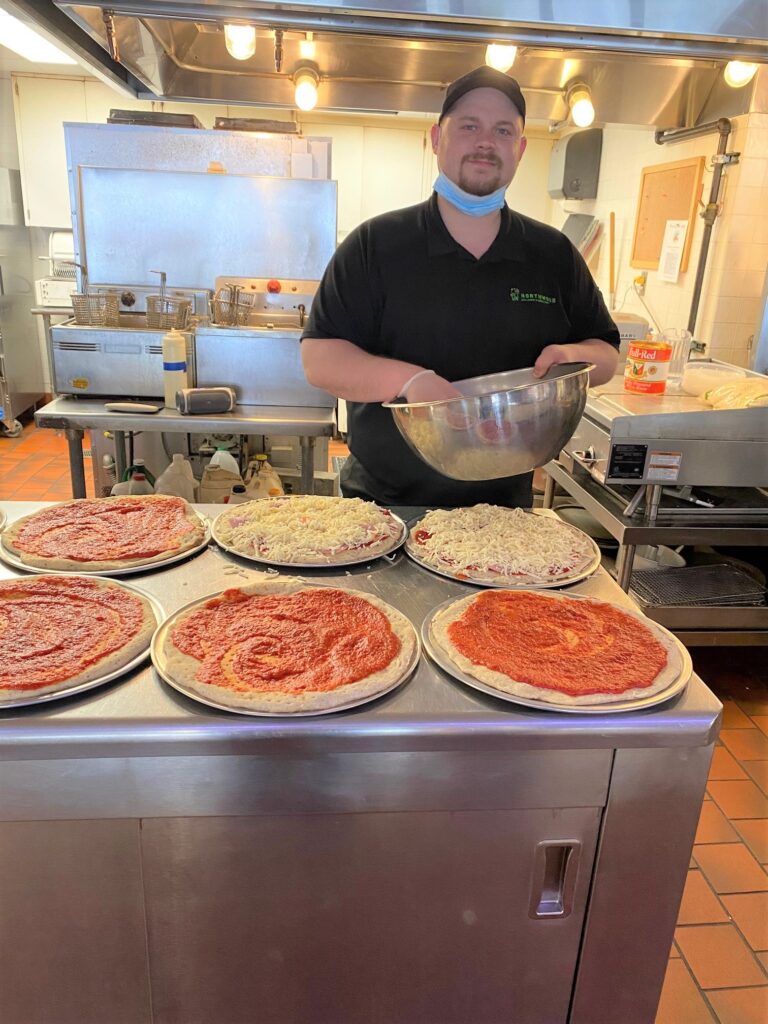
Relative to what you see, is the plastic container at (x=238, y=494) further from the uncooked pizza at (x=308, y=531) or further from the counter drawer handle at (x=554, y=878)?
the counter drawer handle at (x=554, y=878)

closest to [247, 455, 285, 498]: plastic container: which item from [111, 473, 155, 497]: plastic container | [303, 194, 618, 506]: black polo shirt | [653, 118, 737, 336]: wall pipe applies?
[111, 473, 155, 497]: plastic container

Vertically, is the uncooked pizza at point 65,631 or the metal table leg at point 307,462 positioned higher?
the uncooked pizza at point 65,631

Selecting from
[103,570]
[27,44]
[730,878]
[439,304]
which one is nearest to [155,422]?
[439,304]

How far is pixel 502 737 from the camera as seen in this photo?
1.08 metres

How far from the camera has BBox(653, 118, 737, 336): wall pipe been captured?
350cm

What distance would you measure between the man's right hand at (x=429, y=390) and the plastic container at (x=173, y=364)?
188cm

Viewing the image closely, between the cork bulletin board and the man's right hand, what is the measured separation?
317 centimetres

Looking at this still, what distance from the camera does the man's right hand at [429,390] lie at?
1466 millimetres

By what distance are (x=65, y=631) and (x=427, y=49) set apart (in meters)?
2.23

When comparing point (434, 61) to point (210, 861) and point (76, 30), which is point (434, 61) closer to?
point (76, 30)

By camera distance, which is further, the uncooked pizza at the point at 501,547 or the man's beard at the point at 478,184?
the man's beard at the point at 478,184

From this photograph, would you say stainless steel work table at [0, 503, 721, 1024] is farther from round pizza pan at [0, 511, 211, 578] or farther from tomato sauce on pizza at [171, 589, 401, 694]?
round pizza pan at [0, 511, 211, 578]

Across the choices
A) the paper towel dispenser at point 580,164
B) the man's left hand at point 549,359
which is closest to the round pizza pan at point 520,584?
the man's left hand at point 549,359

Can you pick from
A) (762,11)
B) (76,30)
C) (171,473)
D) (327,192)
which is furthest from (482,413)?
(327,192)
